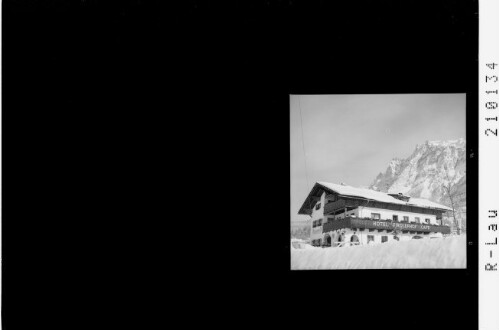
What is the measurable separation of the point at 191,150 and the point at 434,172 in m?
2.04

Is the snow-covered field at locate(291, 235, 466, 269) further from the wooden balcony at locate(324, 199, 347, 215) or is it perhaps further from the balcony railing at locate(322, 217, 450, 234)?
the wooden balcony at locate(324, 199, 347, 215)

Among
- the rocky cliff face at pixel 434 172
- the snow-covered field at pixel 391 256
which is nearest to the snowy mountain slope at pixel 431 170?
the rocky cliff face at pixel 434 172

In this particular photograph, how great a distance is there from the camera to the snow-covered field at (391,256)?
4188mm

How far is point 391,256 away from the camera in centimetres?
422

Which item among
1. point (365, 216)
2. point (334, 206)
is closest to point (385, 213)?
point (365, 216)

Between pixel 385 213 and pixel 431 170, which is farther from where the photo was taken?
pixel 385 213

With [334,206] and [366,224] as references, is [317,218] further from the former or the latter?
[366,224]

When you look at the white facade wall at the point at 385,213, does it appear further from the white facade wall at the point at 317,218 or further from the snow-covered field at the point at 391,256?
the white facade wall at the point at 317,218

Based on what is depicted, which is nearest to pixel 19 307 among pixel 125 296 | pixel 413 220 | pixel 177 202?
pixel 125 296

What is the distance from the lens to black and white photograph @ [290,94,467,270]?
4.19 meters

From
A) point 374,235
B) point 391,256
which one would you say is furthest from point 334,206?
point 391,256

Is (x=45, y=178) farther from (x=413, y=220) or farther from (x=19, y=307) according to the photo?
(x=413, y=220)

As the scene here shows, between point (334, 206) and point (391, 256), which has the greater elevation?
point (334, 206)

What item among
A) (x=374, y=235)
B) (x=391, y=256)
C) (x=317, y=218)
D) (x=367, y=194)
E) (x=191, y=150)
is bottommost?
(x=391, y=256)
